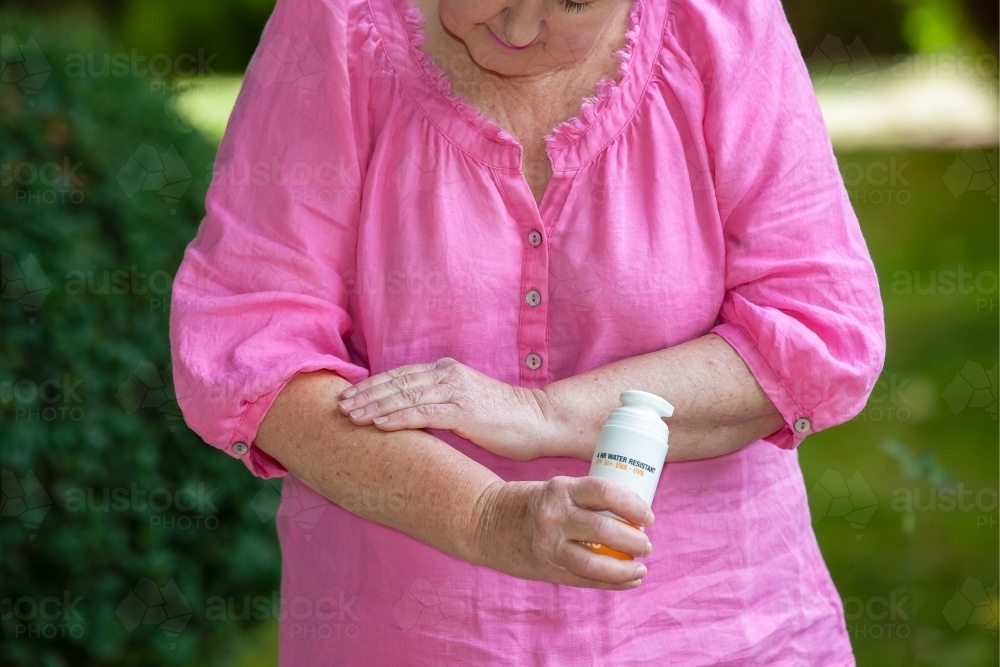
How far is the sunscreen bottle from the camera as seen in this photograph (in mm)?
1478

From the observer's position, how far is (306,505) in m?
1.93

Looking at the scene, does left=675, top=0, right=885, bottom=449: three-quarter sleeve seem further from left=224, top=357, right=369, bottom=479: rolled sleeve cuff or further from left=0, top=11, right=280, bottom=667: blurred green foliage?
left=0, top=11, right=280, bottom=667: blurred green foliage

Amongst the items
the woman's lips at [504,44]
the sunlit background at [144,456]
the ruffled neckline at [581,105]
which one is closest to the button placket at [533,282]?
the ruffled neckline at [581,105]

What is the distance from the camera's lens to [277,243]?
1.79 meters

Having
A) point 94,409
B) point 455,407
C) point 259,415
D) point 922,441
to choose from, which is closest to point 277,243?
point 259,415

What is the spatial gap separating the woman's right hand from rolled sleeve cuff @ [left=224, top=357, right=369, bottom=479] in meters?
0.35

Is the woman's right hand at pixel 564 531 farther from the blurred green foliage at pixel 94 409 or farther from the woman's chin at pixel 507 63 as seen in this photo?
the blurred green foliage at pixel 94 409

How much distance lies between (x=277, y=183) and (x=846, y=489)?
10.7 feet

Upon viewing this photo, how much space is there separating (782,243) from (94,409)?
2.20 meters

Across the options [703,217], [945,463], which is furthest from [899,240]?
[703,217]

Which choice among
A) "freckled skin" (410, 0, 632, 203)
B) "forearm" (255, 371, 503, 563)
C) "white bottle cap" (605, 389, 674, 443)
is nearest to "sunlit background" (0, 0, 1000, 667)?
"forearm" (255, 371, 503, 563)

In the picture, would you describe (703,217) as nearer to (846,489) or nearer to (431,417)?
(431,417)

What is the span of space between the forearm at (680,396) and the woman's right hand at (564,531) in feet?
0.65

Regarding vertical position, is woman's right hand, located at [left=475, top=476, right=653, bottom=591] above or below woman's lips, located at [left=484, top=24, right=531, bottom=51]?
below
